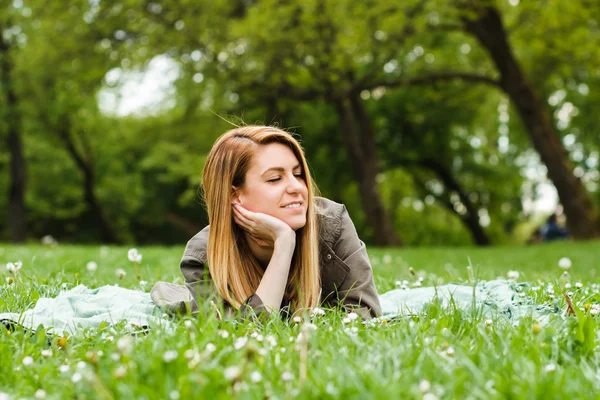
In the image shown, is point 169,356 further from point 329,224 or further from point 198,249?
point 329,224

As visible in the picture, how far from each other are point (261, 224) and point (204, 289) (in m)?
0.52

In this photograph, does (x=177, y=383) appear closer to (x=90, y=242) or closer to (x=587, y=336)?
(x=587, y=336)

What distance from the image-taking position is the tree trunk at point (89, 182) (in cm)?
2866

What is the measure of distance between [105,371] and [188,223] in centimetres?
3426

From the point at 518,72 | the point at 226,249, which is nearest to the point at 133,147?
the point at 518,72

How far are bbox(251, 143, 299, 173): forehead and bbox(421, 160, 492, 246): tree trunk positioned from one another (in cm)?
2340

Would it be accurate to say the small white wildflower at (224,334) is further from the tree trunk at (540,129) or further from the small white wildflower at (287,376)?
the tree trunk at (540,129)

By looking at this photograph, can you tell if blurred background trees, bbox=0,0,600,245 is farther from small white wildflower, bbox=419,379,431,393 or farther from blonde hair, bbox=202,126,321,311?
small white wildflower, bbox=419,379,431,393

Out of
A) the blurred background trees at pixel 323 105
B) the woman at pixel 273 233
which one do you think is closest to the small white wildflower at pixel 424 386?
the woman at pixel 273 233

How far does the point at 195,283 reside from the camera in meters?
3.72

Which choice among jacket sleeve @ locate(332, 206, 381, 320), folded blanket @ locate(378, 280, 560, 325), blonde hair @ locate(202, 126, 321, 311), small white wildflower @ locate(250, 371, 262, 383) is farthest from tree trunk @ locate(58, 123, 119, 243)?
small white wildflower @ locate(250, 371, 262, 383)

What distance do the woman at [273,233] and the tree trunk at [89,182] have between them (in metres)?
26.5

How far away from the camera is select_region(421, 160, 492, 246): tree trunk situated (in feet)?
88.9

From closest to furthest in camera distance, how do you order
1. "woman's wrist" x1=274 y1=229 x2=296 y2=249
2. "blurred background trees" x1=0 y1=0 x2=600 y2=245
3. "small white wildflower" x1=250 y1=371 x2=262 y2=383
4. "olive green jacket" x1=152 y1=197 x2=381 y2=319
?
"small white wildflower" x1=250 y1=371 x2=262 y2=383 → "woman's wrist" x1=274 y1=229 x2=296 y2=249 → "olive green jacket" x1=152 y1=197 x2=381 y2=319 → "blurred background trees" x1=0 y1=0 x2=600 y2=245
